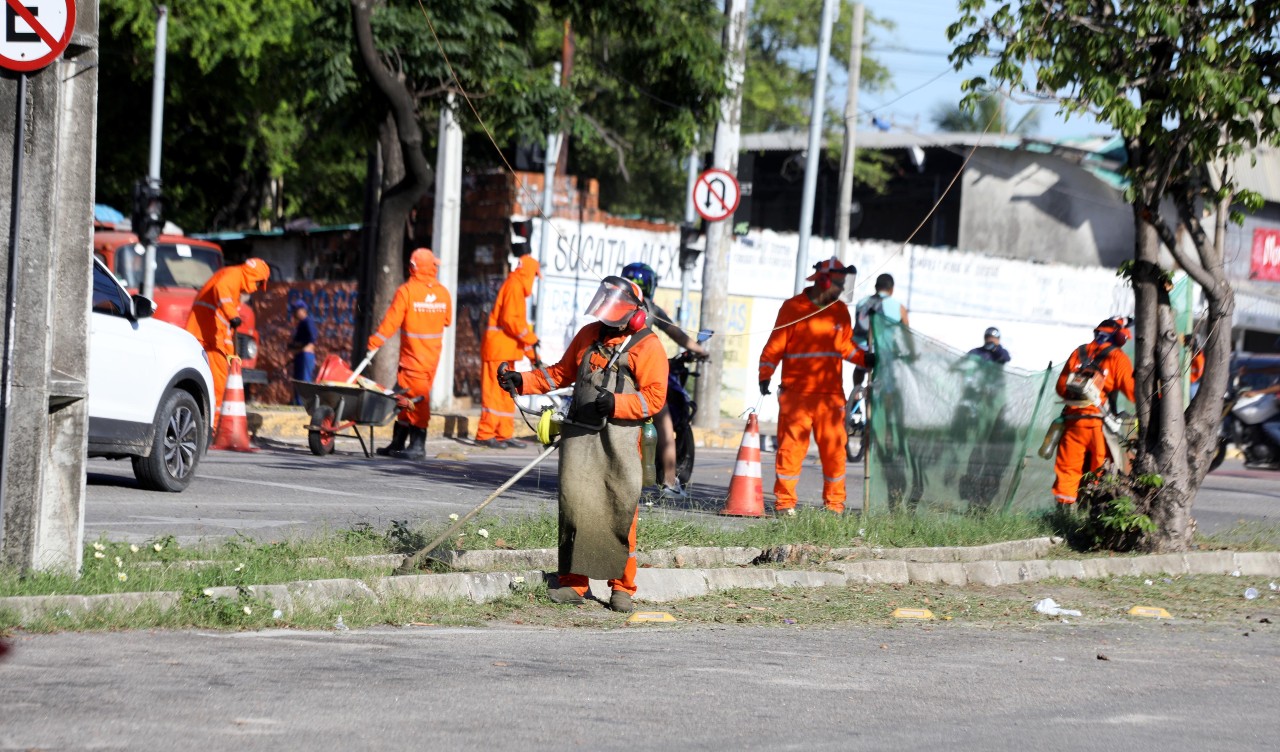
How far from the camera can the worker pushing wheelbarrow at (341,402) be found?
1409 cm

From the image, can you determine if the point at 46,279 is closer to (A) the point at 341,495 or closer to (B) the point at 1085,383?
(A) the point at 341,495

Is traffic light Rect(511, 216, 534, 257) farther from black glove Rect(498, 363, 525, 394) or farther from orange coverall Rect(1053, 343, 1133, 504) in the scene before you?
black glove Rect(498, 363, 525, 394)

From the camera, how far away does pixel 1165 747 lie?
213 inches

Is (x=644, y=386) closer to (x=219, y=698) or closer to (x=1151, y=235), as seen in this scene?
(x=219, y=698)

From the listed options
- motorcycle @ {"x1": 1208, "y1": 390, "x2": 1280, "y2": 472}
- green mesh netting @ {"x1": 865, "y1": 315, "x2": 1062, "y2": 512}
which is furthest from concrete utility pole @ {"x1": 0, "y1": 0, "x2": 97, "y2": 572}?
motorcycle @ {"x1": 1208, "y1": 390, "x2": 1280, "y2": 472}

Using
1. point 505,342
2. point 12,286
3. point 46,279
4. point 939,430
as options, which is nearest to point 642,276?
point 939,430

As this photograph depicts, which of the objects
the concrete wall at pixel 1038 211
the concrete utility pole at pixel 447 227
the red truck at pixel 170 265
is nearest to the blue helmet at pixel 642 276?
the concrete utility pole at pixel 447 227

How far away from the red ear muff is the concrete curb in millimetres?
1353

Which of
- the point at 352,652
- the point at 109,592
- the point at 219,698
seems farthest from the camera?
the point at 109,592

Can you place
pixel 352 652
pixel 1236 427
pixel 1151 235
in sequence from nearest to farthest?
pixel 352 652
pixel 1151 235
pixel 1236 427

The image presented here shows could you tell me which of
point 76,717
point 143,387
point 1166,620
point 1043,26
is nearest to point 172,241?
point 143,387

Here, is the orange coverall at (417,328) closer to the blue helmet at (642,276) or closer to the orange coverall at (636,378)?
the blue helmet at (642,276)

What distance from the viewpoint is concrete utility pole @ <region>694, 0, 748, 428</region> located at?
20703mm

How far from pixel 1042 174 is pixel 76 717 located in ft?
124
